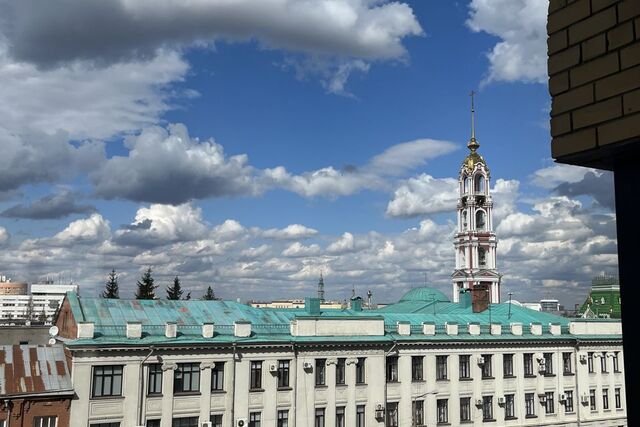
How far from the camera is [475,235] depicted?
3925 inches

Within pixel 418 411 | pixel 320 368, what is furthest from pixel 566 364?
pixel 320 368

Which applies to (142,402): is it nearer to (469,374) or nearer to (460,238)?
(469,374)

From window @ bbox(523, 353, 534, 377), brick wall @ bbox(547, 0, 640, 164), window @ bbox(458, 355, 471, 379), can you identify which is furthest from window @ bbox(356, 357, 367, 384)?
brick wall @ bbox(547, 0, 640, 164)

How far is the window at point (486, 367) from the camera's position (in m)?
46.8

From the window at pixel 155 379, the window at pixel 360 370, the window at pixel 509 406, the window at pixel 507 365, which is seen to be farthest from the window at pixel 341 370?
the window at pixel 509 406

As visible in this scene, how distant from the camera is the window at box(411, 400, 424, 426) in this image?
4347 cm

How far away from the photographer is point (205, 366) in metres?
38.2

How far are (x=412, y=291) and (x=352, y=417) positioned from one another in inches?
1341

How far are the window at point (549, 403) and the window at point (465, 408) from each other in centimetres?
691

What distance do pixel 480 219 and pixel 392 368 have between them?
6227cm

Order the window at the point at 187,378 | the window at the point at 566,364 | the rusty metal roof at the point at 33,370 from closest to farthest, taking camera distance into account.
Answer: the rusty metal roof at the point at 33,370 < the window at the point at 187,378 < the window at the point at 566,364

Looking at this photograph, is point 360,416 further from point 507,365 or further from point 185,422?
point 507,365

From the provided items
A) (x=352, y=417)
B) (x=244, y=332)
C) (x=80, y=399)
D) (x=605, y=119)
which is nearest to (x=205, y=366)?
(x=244, y=332)

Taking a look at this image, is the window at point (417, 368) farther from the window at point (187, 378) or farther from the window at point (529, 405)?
the window at point (187, 378)
